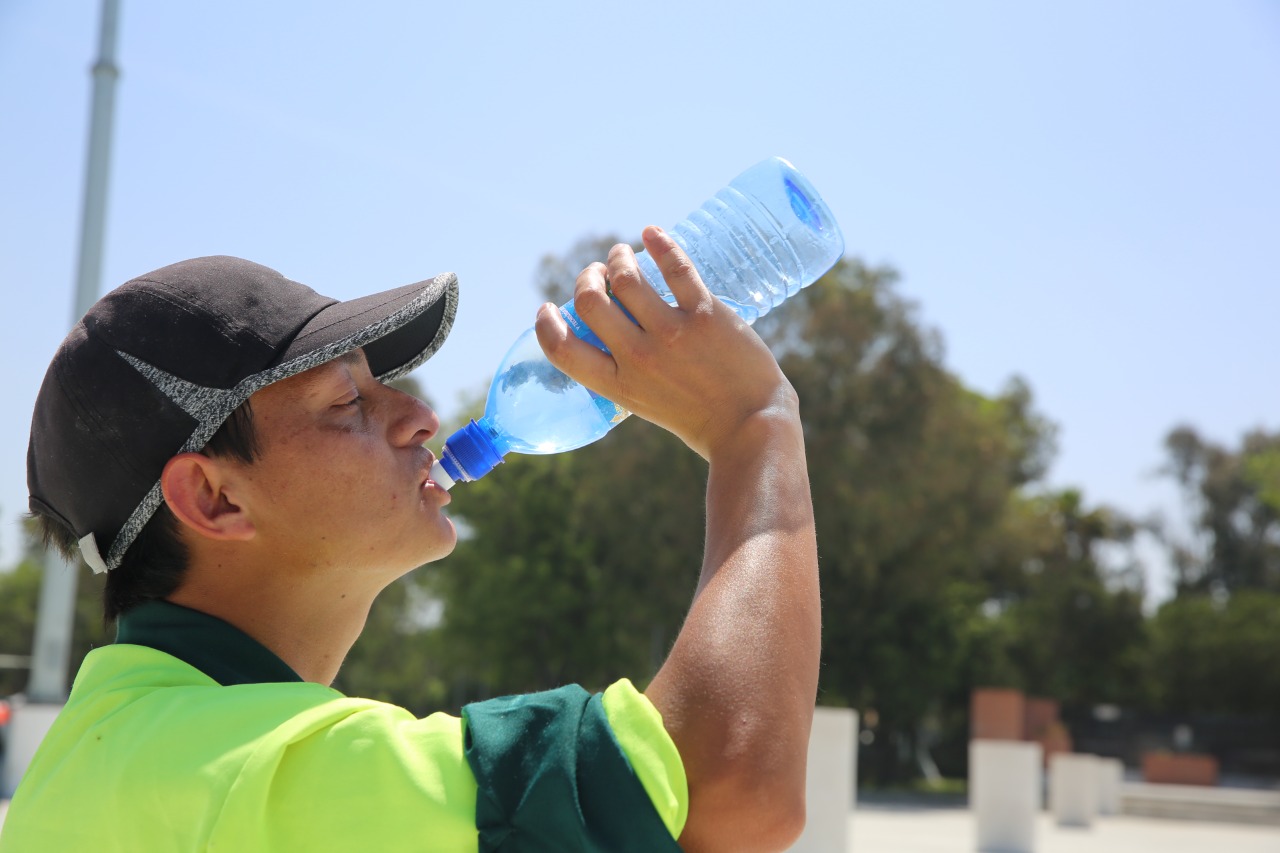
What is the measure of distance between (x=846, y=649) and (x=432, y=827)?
32.2m

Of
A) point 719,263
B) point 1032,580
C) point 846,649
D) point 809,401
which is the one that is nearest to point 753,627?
point 719,263

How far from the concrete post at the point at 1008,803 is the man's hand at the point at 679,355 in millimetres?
15766

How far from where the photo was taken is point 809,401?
89.7ft

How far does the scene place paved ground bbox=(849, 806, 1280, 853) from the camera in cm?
1642

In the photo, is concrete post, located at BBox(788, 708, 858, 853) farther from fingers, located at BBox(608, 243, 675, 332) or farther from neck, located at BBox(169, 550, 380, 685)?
fingers, located at BBox(608, 243, 675, 332)

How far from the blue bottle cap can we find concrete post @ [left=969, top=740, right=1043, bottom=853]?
1536 cm

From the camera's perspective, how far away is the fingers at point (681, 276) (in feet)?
4.53

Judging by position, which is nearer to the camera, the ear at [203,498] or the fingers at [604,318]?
the fingers at [604,318]

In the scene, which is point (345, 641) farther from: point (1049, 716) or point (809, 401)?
point (1049, 716)

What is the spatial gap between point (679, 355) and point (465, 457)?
2.08 ft

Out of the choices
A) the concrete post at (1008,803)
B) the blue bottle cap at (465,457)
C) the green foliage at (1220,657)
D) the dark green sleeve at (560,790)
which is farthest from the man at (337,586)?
the green foliage at (1220,657)

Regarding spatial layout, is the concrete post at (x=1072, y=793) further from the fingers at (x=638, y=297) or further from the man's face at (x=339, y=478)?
the fingers at (x=638, y=297)

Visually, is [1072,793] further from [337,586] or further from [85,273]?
[337,586]

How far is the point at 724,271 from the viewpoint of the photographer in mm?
2793
